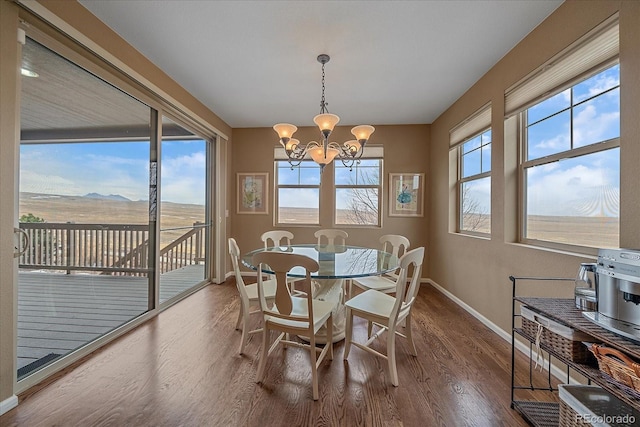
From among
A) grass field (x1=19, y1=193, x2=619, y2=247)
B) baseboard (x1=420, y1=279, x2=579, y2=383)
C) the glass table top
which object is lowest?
baseboard (x1=420, y1=279, x2=579, y2=383)

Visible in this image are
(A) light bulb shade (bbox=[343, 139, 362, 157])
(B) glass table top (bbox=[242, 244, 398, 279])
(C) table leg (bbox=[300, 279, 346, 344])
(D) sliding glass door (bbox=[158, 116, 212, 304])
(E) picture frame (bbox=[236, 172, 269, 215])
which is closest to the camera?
(B) glass table top (bbox=[242, 244, 398, 279])

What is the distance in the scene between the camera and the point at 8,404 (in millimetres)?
1531

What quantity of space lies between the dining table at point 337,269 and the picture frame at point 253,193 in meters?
2.03

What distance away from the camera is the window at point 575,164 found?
1667 mm

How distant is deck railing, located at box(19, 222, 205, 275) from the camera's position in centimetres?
182

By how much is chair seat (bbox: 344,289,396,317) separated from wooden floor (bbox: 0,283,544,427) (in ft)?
1.47

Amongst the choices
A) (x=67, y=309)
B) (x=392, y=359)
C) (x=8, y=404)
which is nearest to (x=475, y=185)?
(x=392, y=359)

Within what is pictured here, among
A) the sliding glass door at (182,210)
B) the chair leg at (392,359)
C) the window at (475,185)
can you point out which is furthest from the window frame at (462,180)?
the sliding glass door at (182,210)

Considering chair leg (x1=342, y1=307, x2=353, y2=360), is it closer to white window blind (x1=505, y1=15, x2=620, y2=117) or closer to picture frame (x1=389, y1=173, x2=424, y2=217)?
white window blind (x1=505, y1=15, x2=620, y2=117)

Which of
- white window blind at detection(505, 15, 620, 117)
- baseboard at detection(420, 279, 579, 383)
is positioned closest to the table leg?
baseboard at detection(420, 279, 579, 383)

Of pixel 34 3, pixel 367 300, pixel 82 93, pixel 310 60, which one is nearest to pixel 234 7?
pixel 310 60

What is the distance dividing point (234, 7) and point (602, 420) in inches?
124

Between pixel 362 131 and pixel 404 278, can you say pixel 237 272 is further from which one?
pixel 362 131

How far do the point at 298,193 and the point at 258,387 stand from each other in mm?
3316
